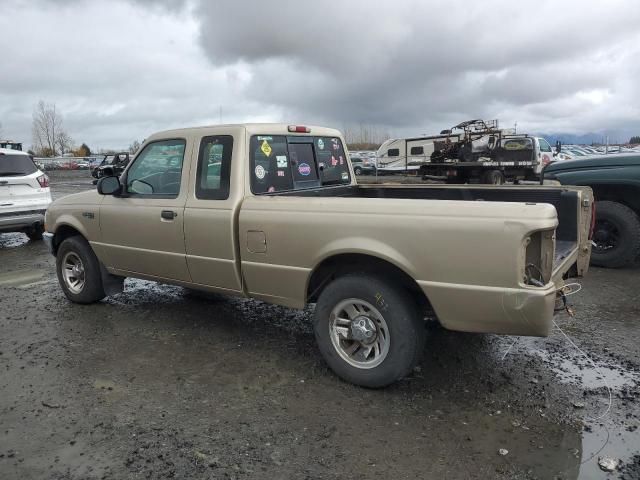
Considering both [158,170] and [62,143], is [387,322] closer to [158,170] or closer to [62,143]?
[158,170]

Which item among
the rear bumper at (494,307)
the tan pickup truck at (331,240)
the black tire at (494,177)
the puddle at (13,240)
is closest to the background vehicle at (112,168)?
the tan pickup truck at (331,240)

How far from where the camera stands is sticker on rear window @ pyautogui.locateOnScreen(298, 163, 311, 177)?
15.3 feet

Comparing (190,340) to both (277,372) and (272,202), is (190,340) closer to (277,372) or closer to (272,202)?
(277,372)

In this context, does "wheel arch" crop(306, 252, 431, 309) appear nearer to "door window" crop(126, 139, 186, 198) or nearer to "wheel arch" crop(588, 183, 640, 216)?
"door window" crop(126, 139, 186, 198)

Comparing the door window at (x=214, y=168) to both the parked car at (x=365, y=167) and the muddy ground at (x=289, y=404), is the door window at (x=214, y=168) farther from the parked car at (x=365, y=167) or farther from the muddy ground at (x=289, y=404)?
the parked car at (x=365, y=167)

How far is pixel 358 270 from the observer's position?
11.8ft

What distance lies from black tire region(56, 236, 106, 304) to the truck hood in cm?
609

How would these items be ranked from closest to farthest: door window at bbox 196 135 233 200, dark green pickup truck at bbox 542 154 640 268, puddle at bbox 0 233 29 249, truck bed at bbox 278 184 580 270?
truck bed at bbox 278 184 580 270 < door window at bbox 196 135 233 200 < dark green pickup truck at bbox 542 154 640 268 < puddle at bbox 0 233 29 249

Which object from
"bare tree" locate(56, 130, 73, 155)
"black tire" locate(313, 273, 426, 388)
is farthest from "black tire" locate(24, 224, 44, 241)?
"bare tree" locate(56, 130, 73, 155)

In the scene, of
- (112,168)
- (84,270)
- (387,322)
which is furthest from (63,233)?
(387,322)

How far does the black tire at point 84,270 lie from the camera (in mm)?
5422

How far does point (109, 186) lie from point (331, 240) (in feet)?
8.22

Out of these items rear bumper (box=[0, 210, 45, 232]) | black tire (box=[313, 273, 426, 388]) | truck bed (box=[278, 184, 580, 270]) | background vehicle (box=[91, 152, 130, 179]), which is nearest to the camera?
black tire (box=[313, 273, 426, 388])

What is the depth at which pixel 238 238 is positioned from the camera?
158 inches
